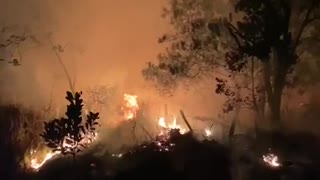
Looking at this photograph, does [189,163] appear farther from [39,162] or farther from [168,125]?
[39,162]

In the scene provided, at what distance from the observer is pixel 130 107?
26.0 ft

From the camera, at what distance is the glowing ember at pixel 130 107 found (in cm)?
789

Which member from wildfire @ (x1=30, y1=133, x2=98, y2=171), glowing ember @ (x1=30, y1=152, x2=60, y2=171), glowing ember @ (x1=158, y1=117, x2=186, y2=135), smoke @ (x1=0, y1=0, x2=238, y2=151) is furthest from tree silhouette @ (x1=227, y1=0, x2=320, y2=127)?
glowing ember @ (x1=30, y1=152, x2=60, y2=171)

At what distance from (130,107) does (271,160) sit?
1.63 m

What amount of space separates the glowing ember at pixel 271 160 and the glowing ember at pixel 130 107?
1.49m

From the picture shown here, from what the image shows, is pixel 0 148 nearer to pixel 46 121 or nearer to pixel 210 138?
pixel 46 121

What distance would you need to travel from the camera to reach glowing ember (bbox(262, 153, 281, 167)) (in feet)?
25.2

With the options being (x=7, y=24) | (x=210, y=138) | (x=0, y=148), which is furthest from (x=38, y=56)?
(x=210, y=138)

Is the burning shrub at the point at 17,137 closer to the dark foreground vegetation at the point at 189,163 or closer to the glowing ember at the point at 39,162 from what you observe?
the glowing ember at the point at 39,162

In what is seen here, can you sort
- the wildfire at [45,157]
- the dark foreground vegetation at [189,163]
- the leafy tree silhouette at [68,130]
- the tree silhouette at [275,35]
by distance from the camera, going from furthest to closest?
1. the tree silhouette at [275,35]
2. the wildfire at [45,157]
3. the dark foreground vegetation at [189,163]
4. the leafy tree silhouette at [68,130]

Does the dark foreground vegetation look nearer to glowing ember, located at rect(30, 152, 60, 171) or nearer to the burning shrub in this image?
glowing ember, located at rect(30, 152, 60, 171)

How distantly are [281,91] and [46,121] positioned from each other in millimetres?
2590

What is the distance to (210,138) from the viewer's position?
791 centimetres

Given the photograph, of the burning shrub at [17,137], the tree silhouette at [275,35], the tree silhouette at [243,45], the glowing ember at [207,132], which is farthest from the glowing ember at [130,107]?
the tree silhouette at [275,35]
